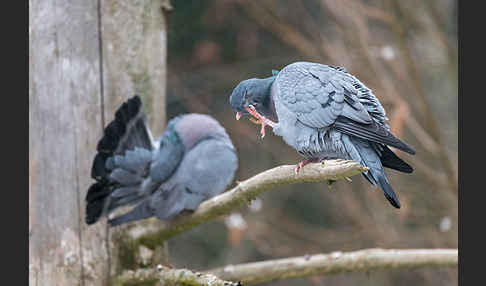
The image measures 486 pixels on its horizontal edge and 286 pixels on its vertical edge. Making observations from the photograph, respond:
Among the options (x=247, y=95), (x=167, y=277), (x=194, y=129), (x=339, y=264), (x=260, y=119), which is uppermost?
(x=247, y=95)

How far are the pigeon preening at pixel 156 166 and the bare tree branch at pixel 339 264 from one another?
0.54m

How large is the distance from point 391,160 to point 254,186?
3.26 ft

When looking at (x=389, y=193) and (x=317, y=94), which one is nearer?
(x=389, y=193)

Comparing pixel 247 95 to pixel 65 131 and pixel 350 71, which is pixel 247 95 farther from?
pixel 350 71

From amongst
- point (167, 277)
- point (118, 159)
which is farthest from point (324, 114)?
point (118, 159)

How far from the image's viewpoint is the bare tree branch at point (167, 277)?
8.33 feet

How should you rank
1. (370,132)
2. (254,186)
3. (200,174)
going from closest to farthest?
1. (370,132)
2. (254,186)
3. (200,174)

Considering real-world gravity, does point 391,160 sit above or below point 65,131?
above

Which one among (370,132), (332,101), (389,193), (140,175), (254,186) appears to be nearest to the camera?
(389,193)

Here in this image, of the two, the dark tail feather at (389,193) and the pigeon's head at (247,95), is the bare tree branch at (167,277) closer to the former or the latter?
the pigeon's head at (247,95)

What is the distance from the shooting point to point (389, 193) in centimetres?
164

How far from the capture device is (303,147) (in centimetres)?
202

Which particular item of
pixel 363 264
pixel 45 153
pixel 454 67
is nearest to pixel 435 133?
pixel 454 67

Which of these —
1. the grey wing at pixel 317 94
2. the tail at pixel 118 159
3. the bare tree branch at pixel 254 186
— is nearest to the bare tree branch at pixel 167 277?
the bare tree branch at pixel 254 186
